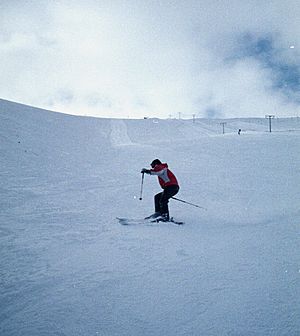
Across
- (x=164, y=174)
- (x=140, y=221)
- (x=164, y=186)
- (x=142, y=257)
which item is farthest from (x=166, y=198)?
(x=142, y=257)

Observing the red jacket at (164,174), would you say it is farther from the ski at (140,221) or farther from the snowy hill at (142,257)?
the snowy hill at (142,257)

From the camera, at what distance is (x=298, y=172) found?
13.9 metres

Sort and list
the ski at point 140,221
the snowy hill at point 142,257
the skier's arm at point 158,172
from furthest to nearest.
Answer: the skier's arm at point 158,172 < the ski at point 140,221 < the snowy hill at point 142,257

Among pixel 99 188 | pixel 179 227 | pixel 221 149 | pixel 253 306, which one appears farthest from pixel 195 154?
pixel 253 306

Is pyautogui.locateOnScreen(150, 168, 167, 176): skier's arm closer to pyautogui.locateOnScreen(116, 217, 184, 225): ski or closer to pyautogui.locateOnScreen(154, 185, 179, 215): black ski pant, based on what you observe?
pyautogui.locateOnScreen(154, 185, 179, 215): black ski pant

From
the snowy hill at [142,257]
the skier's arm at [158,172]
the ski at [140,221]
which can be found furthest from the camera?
the skier's arm at [158,172]

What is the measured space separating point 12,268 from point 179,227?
3.69 m

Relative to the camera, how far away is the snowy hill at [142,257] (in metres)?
2.74

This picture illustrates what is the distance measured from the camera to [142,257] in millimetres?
4406

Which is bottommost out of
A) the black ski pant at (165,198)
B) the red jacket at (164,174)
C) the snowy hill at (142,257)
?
the snowy hill at (142,257)

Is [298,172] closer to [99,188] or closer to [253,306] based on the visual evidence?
[99,188]

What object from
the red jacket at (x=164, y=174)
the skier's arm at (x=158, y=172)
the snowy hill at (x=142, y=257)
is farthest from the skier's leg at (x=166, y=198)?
the snowy hill at (x=142, y=257)

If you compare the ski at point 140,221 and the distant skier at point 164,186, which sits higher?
the distant skier at point 164,186

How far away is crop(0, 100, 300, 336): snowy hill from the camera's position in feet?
8.99
